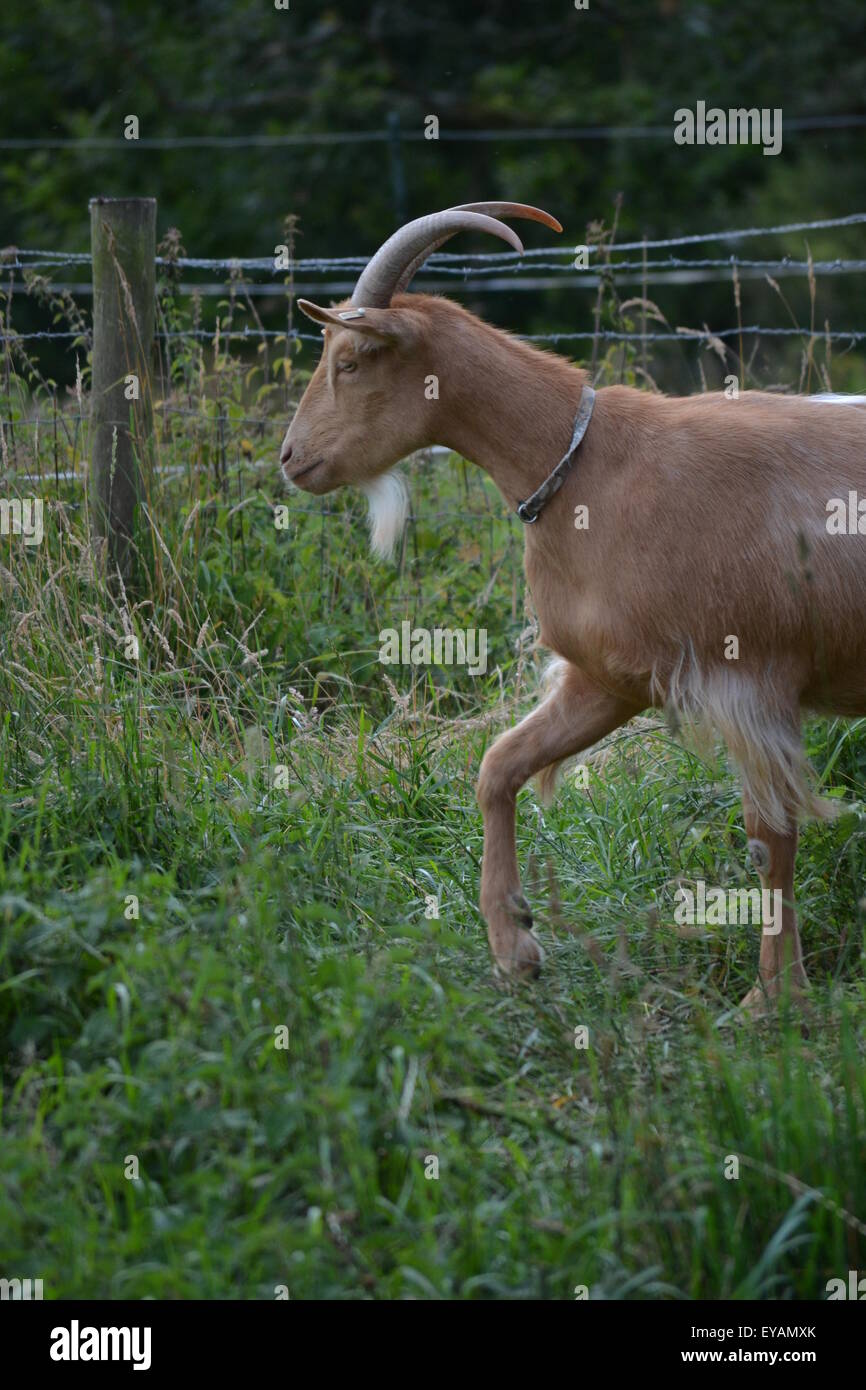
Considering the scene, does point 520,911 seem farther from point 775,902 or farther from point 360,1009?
point 360,1009

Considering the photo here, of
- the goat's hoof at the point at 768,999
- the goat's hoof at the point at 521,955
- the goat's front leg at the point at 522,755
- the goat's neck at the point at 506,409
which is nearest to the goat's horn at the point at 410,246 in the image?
the goat's neck at the point at 506,409

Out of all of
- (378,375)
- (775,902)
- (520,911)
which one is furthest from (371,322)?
(775,902)

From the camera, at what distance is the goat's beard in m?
4.82

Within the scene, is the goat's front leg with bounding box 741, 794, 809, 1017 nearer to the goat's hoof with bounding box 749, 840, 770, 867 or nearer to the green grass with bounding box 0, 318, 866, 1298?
the goat's hoof with bounding box 749, 840, 770, 867

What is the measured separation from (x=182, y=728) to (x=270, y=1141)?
2329 mm

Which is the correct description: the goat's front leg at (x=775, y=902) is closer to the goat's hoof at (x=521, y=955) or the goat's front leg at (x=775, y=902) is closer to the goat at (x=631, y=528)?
the goat at (x=631, y=528)

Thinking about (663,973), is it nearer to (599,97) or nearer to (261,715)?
(261,715)

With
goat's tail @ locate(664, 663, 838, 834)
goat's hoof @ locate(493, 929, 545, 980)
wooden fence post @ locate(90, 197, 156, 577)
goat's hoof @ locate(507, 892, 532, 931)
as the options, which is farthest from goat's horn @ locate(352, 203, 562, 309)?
wooden fence post @ locate(90, 197, 156, 577)

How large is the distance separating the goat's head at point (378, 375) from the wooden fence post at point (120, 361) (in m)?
1.71

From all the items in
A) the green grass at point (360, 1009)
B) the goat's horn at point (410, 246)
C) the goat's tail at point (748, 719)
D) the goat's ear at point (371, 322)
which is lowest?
the green grass at point (360, 1009)

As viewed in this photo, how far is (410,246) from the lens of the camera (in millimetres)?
4395

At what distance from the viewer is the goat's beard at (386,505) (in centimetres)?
482

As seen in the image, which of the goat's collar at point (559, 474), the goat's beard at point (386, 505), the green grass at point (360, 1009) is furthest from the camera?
the goat's beard at point (386, 505)

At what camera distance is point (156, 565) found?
19.9 feet
